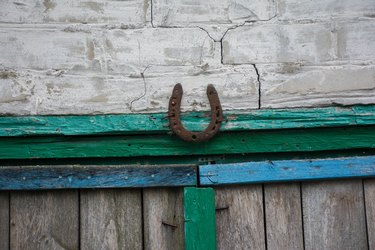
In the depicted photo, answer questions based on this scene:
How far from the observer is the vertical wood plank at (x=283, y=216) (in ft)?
6.14

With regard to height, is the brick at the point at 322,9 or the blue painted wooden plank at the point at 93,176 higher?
the brick at the point at 322,9

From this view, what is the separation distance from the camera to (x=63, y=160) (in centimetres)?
187

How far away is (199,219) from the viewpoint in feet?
5.92

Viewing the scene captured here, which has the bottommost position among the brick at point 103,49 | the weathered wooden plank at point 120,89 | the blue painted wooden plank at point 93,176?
the blue painted wooden plank at point 93,176

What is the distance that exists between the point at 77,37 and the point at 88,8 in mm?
122

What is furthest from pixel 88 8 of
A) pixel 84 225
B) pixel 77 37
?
pixel 84 225

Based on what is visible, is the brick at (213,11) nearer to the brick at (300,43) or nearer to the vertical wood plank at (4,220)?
the brick at (300,43)

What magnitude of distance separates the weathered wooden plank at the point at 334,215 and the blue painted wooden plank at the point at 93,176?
18.6 inches

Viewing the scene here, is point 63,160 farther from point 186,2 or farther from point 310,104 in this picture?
point 310,104

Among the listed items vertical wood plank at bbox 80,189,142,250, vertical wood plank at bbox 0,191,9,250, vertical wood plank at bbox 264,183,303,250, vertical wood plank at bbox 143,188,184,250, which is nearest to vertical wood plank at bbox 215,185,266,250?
vertical wood plank at bbox 264,183,303,250

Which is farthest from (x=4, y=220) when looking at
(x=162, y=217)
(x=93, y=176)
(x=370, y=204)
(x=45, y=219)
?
(x=370, y=204)

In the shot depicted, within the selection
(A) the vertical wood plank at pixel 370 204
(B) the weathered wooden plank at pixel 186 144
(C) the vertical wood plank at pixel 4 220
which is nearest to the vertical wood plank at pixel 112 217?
(B) the weathered wooden plank at pixel 186 144

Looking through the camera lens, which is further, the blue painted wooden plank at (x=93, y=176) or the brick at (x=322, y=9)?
the brick at (x=322, y=9)

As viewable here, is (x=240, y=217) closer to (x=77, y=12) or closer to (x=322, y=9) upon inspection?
(x=322, y=9)
